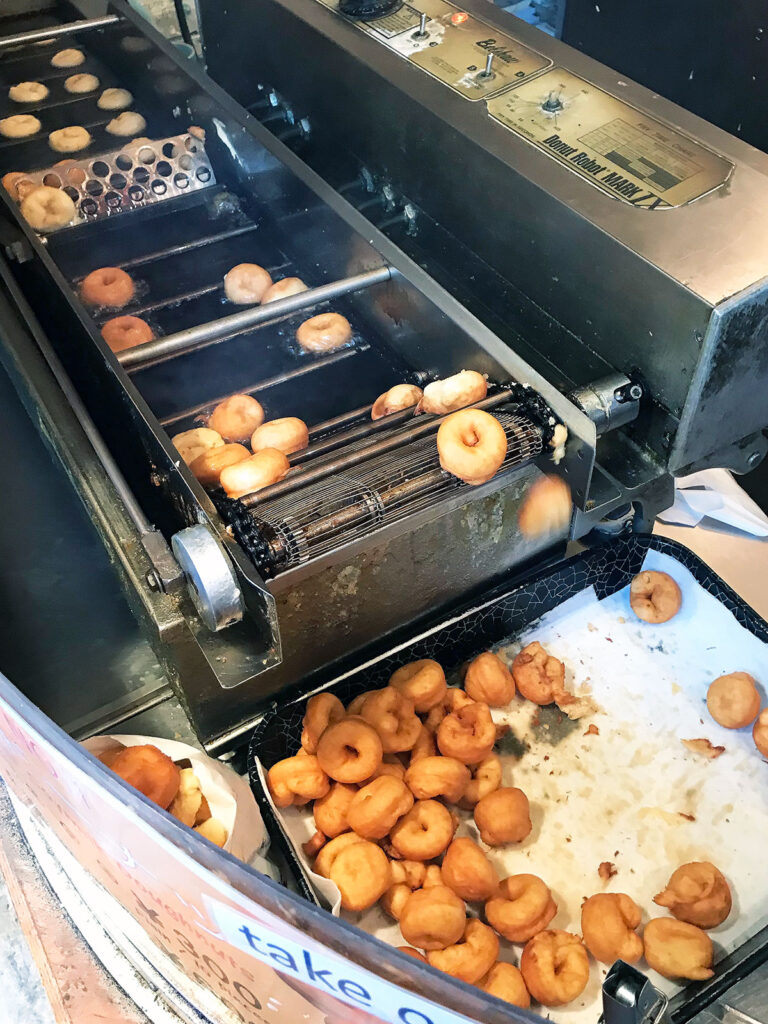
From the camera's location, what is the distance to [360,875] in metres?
1.47

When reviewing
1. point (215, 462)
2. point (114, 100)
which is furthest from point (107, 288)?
point (114, 100)

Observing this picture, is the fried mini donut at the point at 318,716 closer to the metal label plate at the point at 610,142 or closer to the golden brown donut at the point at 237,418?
the golden brown donut at the point at 237,418

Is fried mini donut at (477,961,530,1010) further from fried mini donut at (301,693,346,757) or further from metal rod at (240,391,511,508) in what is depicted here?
metal rod at (240,391,511,508)

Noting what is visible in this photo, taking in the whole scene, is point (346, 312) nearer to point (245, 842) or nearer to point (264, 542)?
point (264, 542)

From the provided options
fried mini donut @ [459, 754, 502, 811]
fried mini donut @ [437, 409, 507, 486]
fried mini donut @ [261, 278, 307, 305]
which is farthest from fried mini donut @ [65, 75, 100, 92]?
fried mini donut @ [459, 754, 502, 811]

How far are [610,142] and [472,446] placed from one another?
892 millimetres

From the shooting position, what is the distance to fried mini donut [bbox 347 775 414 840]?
152cm

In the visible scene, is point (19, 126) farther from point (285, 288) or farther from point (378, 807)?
point (378, 807)

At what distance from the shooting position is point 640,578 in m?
1.97

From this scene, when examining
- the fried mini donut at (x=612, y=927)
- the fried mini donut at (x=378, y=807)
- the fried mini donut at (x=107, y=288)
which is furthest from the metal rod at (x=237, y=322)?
the fried mini donut at (x=612, y=927)

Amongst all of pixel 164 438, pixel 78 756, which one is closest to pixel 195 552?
pixel 164 438

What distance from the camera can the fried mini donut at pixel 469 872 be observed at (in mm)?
1495

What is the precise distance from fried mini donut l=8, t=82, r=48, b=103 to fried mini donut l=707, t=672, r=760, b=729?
112 inches

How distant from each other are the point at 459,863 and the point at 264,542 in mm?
700
